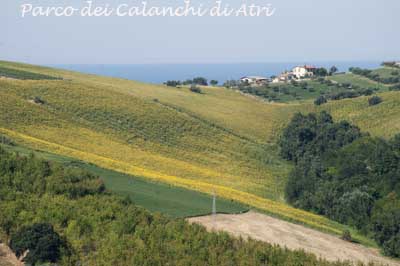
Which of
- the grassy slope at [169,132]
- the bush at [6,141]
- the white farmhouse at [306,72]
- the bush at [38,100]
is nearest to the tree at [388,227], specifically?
the grassy slope at [169,132]

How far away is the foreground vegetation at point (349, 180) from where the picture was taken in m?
50.4

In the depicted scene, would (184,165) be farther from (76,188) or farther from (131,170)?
(76,188)

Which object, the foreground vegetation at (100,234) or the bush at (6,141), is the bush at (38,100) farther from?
the foreground vegetation at (100,234)

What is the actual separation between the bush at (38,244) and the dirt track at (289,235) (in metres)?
10.7

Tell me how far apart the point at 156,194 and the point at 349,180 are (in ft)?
78.8

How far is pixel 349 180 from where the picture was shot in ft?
203

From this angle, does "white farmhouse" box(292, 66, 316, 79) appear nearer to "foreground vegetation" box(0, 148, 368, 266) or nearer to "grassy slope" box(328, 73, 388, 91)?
"grassy slope" box(328, 73, 388, 91)

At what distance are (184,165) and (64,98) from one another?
79.2 feet

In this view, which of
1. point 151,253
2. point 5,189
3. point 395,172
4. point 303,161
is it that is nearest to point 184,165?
point 303,161

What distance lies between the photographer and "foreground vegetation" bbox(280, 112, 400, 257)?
50444mm

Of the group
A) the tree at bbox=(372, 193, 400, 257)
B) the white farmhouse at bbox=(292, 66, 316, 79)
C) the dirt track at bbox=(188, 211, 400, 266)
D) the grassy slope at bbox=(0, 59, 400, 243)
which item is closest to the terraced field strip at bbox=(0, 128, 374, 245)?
the grassy slope at bbox=(0, 59, 400, 243)

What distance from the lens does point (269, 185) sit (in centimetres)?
6681

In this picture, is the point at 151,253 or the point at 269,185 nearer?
the point at 151,253

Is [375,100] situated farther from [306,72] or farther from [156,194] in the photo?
[306,72]
